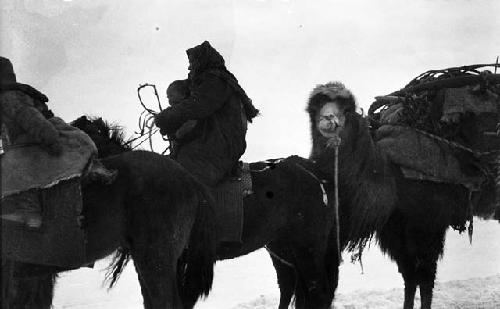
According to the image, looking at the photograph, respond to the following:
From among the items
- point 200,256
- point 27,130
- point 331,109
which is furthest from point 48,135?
point 331,109

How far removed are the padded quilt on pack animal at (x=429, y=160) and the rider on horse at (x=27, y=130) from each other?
2.08 m

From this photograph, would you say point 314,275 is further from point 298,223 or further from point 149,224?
point 149,224

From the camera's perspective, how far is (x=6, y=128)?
2541 millimetres

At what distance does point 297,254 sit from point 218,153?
76 cm

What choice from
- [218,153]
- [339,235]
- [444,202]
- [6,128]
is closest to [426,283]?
[444,202]

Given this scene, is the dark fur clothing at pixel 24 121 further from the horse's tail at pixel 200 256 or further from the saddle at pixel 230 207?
the saddle at pixel 230 207

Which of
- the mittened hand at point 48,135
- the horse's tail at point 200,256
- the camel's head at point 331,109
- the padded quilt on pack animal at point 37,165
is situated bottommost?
the horse's tail at point 200,256

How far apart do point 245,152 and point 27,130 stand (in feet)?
7.36

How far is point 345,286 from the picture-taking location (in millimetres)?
5613

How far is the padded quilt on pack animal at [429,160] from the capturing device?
158 inches

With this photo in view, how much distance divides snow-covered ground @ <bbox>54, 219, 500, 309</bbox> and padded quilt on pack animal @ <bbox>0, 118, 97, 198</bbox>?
1.85 metres

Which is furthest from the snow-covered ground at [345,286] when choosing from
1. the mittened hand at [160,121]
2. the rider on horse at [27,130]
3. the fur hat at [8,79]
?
the fur hat at [8,79]

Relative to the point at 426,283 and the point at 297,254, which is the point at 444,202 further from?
the point at 297,254

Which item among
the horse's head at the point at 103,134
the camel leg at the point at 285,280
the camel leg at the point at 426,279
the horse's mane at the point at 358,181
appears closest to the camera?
the horse's head at the point at 103,134
